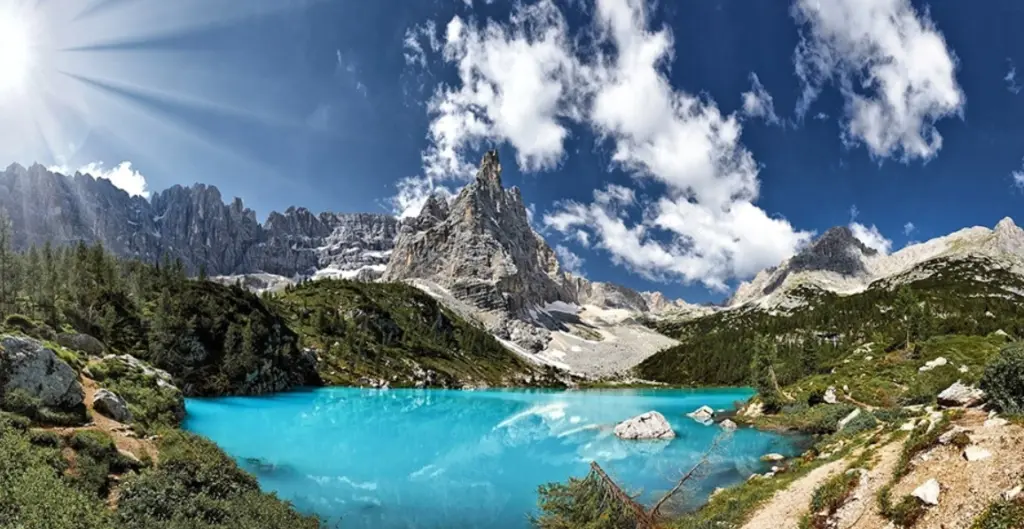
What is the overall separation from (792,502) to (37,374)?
124 feet

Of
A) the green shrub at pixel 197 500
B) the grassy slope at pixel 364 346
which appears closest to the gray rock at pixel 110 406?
the green shrub at pixel 197 500

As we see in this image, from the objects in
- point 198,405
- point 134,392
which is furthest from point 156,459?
point 198,405

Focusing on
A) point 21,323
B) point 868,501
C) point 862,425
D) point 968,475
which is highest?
point 21,323

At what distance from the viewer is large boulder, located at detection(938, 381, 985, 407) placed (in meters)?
25.5

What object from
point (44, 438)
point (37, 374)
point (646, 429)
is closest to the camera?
point (44, 438)

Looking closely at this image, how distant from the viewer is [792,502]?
20562 millimetres

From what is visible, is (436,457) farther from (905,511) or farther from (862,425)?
(905,511)

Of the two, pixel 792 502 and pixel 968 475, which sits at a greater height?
Result: pixel 968 475

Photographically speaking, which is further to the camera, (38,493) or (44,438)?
(44,438)

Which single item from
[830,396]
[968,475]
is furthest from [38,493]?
[830,396]

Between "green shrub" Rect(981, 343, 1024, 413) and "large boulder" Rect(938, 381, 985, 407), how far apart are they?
2.59 metres

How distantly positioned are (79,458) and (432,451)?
30.0 metres

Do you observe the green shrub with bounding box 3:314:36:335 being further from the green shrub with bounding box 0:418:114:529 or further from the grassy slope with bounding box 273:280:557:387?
the grassy slope with bounding box 273:280:557:387

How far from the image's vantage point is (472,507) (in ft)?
98.3
